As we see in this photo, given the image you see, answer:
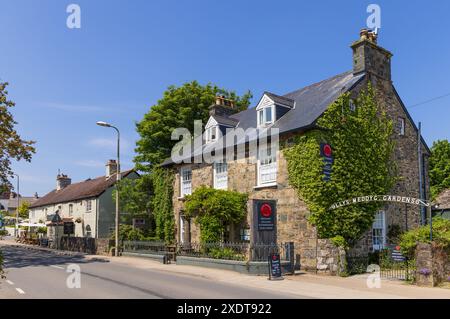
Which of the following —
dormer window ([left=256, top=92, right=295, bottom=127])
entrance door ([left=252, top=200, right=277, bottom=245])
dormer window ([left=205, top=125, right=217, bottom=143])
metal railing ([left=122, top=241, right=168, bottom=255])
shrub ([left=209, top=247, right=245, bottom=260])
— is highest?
dormer window ([left=256, top=92, right=295, bottom=127])

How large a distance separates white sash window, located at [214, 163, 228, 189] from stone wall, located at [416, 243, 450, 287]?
12.8 m

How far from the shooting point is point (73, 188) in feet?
169

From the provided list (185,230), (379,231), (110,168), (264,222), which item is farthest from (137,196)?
(379,231)

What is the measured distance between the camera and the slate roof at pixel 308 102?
21283 millimetres

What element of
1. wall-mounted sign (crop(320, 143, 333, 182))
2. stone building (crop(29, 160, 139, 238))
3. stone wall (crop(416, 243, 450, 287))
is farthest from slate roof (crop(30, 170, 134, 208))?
stone wall (crop(416, 243, 450, 287))

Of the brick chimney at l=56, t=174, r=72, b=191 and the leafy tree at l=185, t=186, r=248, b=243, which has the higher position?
the brick chimney at l=56, t=174, r=72, b=191

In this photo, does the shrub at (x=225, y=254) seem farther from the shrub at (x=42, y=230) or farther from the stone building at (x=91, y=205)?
the shrub at (x=42, y=230)

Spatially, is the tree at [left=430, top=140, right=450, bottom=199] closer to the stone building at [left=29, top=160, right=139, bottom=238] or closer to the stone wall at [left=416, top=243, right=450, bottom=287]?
the stone building at [left=29, top=160, right=139, bottom=238]

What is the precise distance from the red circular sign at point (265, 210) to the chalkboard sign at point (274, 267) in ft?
7.81

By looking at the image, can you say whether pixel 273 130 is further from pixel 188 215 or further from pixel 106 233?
pixel 106 233

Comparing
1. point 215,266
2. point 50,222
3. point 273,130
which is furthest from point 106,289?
point 50,222

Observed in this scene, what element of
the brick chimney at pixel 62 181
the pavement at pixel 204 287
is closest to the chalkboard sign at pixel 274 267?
the pavement at pixel 204 287

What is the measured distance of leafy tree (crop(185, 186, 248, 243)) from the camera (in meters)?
23.5

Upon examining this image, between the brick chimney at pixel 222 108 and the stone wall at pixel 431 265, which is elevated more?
the brick chimney at pixel 222 108
